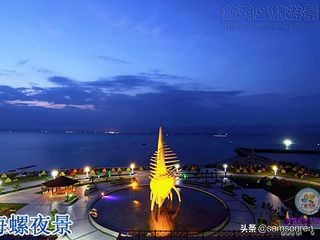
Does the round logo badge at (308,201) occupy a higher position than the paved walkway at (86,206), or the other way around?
the round logo badge at (308,201)

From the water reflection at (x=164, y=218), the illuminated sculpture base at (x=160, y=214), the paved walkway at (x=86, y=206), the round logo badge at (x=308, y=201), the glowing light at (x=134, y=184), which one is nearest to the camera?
the round logo badge at (x=308, y=201)

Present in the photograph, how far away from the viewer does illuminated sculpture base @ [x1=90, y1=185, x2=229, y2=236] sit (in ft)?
79.4

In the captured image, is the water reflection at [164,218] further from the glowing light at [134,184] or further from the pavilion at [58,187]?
the pavilion at [58,187]

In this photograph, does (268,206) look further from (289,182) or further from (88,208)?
(88,208)

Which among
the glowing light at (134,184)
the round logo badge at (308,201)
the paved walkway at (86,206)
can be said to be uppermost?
the round logo badge at (308,201)

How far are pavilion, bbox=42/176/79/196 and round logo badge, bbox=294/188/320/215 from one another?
91.9 ft

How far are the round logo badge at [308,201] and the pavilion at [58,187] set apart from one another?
28.0m

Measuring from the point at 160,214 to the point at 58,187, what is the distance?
1654 cm

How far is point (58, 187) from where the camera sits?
1433 inches

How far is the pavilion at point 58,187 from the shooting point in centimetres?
3566

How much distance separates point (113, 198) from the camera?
112 feet

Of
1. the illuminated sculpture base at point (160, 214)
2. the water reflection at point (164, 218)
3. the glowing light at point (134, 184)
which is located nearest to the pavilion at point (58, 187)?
the illuminated sculpture base at point (160, 214)

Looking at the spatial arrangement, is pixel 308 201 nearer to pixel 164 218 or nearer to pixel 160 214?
pixel 164 218

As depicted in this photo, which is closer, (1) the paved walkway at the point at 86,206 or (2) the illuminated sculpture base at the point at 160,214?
(2) the illuminated sculpture base at the point at 160,214
